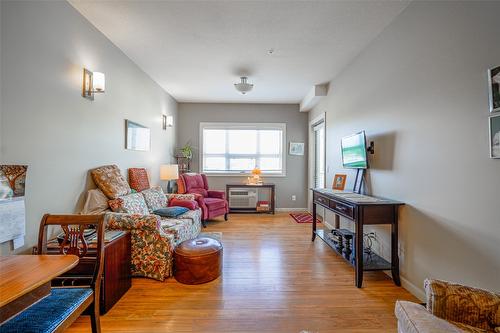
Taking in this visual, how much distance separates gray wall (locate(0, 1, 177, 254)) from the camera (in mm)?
1700

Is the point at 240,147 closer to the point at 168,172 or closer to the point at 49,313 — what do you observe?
the point at 168,172

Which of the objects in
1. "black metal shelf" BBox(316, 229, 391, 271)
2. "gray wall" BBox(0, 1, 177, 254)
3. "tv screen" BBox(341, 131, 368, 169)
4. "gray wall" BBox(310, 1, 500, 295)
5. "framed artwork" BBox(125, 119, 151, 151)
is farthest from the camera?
"framed artwork" BBox(125, 119, 151, 151)

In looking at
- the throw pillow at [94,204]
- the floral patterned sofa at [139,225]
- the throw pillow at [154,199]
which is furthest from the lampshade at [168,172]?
the throw pillow at [94,204]

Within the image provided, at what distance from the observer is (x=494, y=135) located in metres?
1.43

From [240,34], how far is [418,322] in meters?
2.88

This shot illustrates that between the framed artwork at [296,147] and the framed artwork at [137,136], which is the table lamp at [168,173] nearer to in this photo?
the framed artwork at [137,136]

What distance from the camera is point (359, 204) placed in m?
2.25

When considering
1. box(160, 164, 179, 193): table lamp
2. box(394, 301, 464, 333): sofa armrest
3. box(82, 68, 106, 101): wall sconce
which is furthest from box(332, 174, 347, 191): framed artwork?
box(82, 68, 106, 101): wall sconce

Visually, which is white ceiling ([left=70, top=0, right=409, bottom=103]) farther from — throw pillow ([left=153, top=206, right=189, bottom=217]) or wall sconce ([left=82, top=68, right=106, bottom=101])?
throw pillow ([left=153, top=206, right=189, bottom=217])

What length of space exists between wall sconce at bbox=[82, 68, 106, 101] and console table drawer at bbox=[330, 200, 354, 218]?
2928 millimetres

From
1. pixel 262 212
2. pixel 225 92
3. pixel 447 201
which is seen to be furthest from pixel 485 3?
pixel 262 212

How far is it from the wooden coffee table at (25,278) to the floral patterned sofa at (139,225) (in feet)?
3.85

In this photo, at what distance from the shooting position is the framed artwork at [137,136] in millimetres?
3309

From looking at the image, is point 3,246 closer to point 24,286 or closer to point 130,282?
point 130,282
